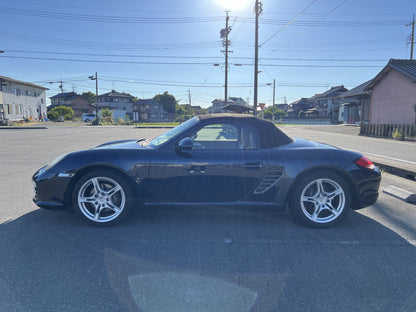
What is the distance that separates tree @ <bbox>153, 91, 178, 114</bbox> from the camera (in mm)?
86500

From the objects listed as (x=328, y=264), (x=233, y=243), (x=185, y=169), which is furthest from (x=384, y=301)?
(x=185, y=169)

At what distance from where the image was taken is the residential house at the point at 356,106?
104ft

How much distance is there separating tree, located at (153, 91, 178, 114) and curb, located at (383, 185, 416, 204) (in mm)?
83844

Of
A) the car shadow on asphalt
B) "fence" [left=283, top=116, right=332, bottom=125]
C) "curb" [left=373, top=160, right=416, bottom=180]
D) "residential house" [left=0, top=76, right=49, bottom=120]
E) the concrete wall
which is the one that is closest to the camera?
the car shadow on asphalt

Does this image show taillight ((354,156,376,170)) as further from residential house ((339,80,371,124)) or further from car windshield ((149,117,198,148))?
residential house ((339,80,371,124))

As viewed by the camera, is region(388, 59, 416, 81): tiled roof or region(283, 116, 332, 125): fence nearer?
A: region(388, 59, 416, 81): tiled roof

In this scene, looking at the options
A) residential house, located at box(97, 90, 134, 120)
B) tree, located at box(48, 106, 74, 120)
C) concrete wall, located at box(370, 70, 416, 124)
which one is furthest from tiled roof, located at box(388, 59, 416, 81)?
residential house, located at box(97, 90, 134, 120)

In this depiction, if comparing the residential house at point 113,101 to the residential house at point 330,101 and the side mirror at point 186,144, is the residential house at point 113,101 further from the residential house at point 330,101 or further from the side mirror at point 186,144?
the side mirror at point 186,144

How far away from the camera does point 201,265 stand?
8.70 feet

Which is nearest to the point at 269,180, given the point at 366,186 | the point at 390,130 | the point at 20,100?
the point at 366,186

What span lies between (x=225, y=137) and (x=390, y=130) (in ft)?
56.2

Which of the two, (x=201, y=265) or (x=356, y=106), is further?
(x=356, y=106)

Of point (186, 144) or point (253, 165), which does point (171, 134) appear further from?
point (253, 165)

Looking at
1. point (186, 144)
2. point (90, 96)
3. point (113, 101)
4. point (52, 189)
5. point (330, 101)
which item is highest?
point (90, 96)
